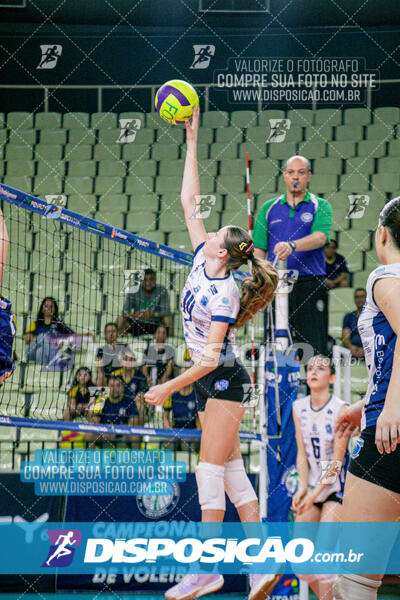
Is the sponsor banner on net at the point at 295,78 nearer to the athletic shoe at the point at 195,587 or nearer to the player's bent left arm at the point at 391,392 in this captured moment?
the athletic shoe at the point at 195,587

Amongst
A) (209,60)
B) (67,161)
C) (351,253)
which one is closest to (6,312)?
(351,253)

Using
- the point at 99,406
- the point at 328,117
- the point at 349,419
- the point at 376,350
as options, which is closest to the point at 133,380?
the point at 99,406

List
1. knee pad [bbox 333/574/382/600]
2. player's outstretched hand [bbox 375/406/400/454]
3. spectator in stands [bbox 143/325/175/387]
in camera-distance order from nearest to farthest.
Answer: player's outstretched hand [bbox 375/406/400/454] → knee pad [bbox 333/574/382/600] → spectator in stands [bbox 143/325/175/387]

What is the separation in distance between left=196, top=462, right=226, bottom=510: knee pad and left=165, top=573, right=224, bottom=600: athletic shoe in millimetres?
328

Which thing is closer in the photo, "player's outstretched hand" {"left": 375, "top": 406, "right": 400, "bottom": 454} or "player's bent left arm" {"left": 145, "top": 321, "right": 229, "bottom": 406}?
"player's outstretched hand" {"left": 375, "top": 406, "right": 400, "bottom": 454}

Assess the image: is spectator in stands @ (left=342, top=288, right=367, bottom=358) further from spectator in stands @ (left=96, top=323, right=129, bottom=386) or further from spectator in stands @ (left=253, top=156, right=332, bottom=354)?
spectator in stands @ (left=96, top=323, right=129, bottom=386)

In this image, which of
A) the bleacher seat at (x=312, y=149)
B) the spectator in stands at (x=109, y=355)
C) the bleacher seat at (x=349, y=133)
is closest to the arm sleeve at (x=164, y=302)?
the spectator in stands at (x=109, y=355)

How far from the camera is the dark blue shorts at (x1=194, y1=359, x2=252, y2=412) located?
385 centimetres

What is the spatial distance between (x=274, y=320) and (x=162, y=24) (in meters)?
6.92

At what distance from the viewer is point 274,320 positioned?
561 centimetres

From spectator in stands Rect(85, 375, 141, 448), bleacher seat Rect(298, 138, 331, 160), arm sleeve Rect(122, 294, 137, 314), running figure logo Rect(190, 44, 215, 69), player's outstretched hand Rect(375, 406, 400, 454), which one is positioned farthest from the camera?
running figure logo Rect(190, 44, 215, 69)

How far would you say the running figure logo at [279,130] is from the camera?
32.9 feet

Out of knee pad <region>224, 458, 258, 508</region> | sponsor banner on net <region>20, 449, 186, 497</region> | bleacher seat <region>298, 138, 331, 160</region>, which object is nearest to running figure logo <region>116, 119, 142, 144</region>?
bleacher seat <region>298, 138, 331, 160</region>

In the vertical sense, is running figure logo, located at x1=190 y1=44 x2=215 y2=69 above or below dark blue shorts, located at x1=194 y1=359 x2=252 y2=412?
above
